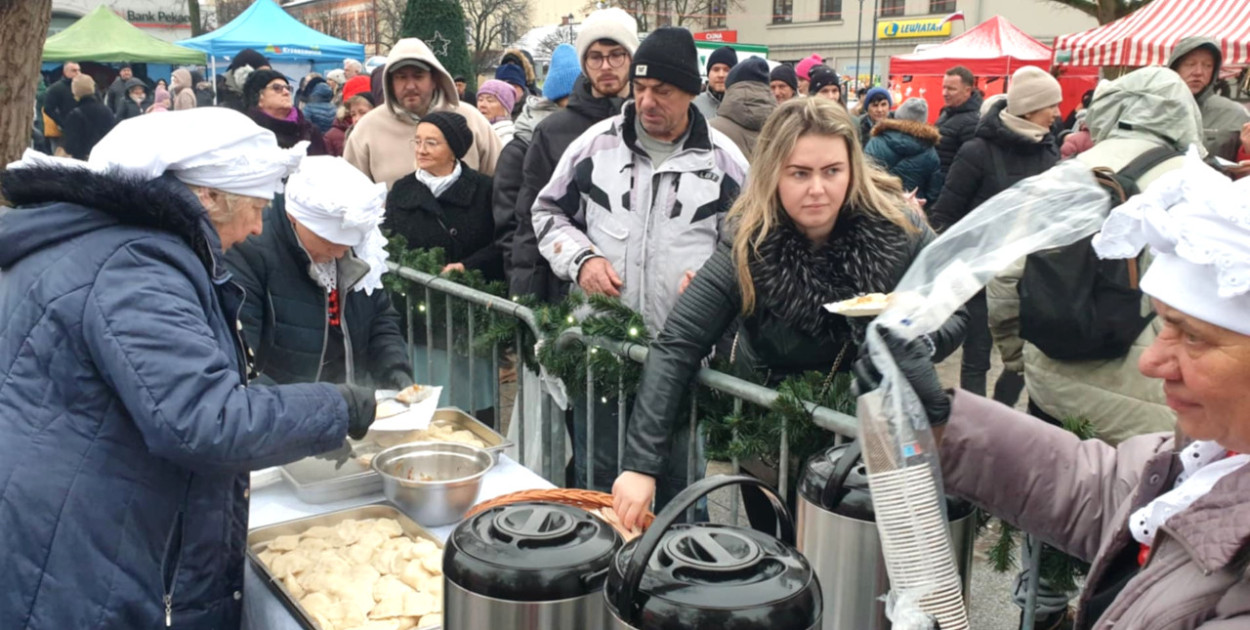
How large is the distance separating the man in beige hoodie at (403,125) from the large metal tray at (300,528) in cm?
289

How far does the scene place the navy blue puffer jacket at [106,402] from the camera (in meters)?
1.97

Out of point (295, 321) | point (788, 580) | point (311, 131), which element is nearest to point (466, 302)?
point (295, 321)

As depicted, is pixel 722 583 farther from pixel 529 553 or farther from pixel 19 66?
pixel 19 66

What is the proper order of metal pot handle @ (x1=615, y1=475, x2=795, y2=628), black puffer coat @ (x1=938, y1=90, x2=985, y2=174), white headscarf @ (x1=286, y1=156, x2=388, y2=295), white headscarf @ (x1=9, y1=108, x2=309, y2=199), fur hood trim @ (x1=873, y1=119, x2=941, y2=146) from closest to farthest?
1. metal pot handle @ (x1=615, y1=475, x2=795, y2=628)
2. white headscarf @ (x1=9, y1=108, x2=309, y2=199)
3. white headscarf @ (x1=286, y1=156, x2=388, y2=295)
4. fur hood trim @ (x1=873, y1=119, x2=941, y2=146)
5. black puffer coat @ (x1=938, y1=90, x2=985, y2=174)

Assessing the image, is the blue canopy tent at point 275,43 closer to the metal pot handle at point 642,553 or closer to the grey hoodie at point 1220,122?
the grey hoodie at point 1220,122

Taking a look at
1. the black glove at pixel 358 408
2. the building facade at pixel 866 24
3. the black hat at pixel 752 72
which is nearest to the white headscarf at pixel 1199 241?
the black glove at pixel 358 408

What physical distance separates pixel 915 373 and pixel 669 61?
6.96 feet

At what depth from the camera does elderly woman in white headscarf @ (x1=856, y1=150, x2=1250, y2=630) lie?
1.25 m

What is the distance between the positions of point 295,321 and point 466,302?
0.73 meters

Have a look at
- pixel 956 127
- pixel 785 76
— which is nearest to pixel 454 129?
pixel 785 76

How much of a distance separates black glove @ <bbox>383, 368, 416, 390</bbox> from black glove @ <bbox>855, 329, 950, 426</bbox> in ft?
6.43

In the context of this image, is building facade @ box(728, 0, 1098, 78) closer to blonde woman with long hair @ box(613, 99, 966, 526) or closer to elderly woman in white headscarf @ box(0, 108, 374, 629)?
blonde woman with long hair @ box(613, 99, 966, 526)

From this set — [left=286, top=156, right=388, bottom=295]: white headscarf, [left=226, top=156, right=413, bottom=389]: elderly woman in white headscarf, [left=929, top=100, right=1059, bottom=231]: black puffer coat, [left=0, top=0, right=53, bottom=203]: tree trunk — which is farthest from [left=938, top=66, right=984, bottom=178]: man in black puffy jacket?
[left=0, top=0, right=53, bottom=203]: tree trunk

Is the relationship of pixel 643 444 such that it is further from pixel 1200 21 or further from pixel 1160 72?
pixel 1200 21
